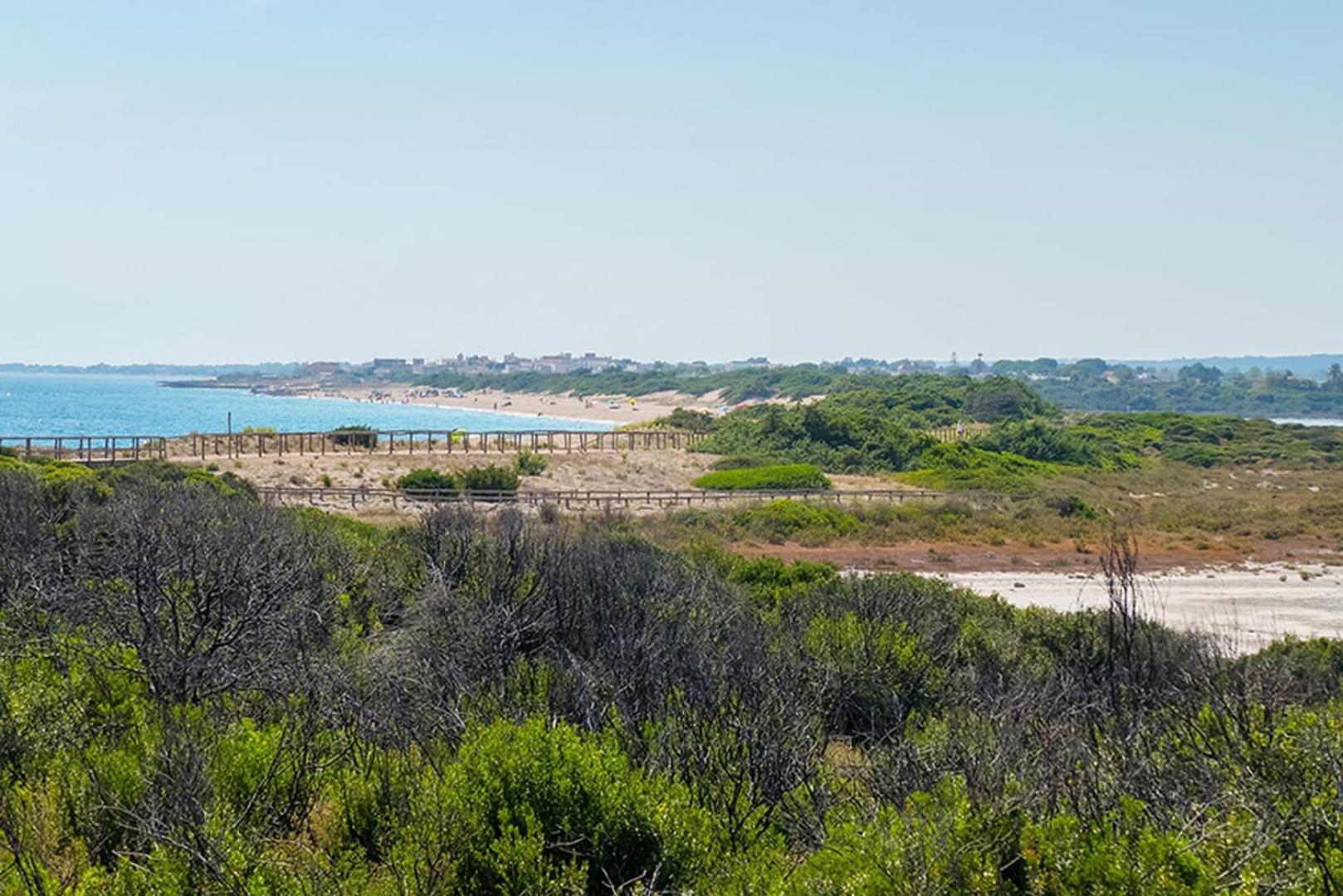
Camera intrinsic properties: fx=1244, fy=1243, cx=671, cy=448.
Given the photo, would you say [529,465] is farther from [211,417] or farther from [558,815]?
[211,417]

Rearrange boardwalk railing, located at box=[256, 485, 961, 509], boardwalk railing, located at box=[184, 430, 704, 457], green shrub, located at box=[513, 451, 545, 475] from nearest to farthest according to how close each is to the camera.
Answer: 1. boardwalk railing, located at box=[256, 485, 961, 509]
2. green shrub, located at box=[513, 451, 545, 475]
3. boardwalk railing, located at box=[184, 430, 704, 457]

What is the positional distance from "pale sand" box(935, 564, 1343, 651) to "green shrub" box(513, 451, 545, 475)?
73.2ft

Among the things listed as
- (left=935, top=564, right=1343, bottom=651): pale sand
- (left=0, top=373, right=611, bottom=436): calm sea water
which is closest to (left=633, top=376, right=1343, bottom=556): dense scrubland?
(left=935, top=564, right=1343, bottom=651): pale sand

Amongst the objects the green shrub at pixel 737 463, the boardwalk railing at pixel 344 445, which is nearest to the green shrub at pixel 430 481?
the boardwalk railing at pixel 344 445

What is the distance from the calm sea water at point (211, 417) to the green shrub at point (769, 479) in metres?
55.3

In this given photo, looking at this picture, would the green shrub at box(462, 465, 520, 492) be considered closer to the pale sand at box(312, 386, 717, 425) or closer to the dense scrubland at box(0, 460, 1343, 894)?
the dense scrubland at box(0, 460, 1343, 894)

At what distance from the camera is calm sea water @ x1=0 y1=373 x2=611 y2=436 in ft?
348

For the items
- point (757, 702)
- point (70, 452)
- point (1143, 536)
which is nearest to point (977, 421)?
point (1143, 536)

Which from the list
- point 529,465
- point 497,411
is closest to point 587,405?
point 497,411

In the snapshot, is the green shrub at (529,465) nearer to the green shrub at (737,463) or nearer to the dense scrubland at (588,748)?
the green shrub at (737,463)

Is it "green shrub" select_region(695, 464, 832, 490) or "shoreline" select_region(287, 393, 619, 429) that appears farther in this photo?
"shoreline" select_region(287, 393, 619, 429)

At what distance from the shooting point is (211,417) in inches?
5103

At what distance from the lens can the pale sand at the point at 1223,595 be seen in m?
25.1

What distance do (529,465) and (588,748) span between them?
143 feet
